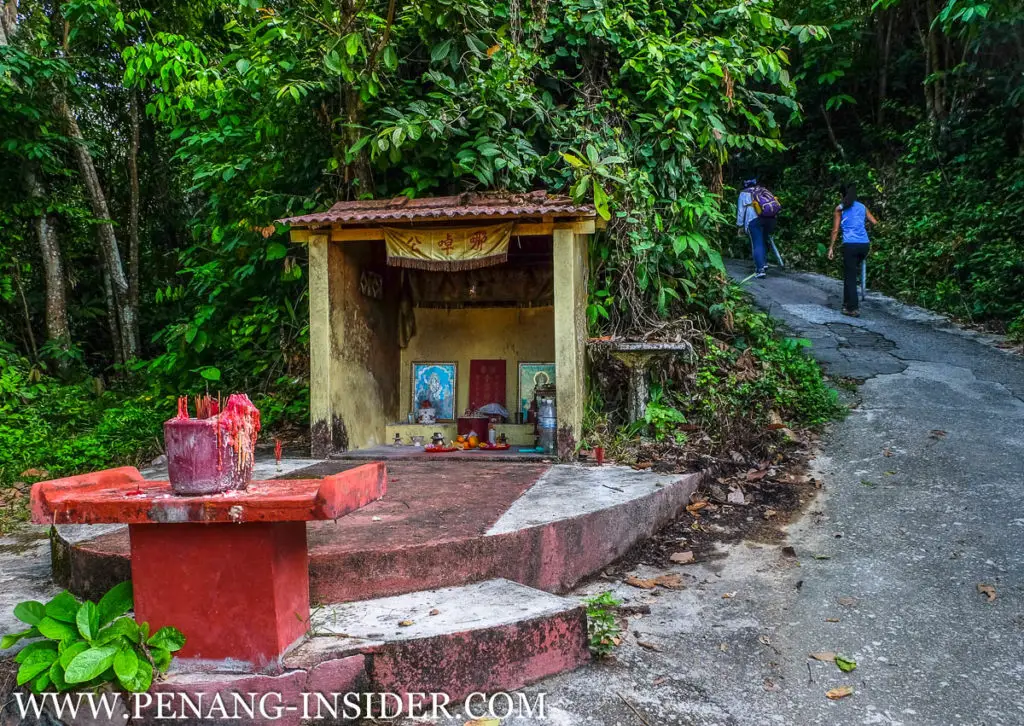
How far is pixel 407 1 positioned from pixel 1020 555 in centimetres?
692

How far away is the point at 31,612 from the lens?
304 cm

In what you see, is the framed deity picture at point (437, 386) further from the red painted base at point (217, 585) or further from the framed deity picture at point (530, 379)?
the red painted base at point (217, 585)

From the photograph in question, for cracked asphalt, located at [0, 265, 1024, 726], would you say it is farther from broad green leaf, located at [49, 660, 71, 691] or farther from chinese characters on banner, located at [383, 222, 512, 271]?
chinese characters on banner, located at [383, 222, 512, 271]

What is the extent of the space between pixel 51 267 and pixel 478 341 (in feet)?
23.2

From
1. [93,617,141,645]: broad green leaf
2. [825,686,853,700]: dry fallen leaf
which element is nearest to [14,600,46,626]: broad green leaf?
[93,617,141,645]: broad green leaf

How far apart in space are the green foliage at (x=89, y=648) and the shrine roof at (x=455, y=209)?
3.95m

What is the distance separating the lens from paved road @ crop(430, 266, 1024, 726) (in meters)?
3.23

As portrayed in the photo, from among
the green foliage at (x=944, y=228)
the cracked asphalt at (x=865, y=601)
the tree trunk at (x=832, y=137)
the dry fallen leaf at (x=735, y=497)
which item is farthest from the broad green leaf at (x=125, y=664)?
the tree trunk at (x=832, y=137)

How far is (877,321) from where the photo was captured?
1040cm

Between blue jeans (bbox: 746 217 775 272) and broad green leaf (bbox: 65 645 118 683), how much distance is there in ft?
39.4

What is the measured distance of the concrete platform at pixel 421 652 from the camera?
9.56ft

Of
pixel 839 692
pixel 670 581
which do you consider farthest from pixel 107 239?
pixel 839 692

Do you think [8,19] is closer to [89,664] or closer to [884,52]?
[89,664]

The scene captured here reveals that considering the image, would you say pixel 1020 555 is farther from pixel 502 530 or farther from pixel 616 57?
pixel 616 57
